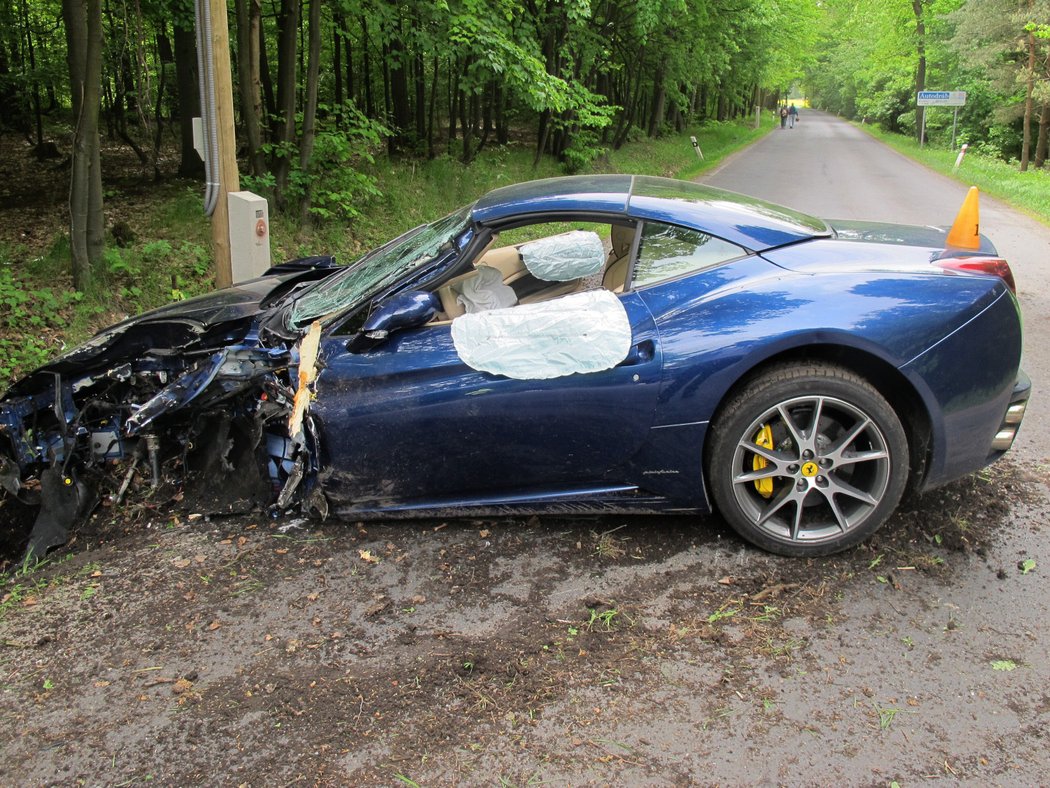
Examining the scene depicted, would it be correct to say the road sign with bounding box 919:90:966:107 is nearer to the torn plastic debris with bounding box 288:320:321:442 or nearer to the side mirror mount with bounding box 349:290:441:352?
the side mirror mount with bounding box 349:290:441:352

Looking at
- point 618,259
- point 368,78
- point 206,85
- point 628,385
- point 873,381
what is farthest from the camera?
point 368,78

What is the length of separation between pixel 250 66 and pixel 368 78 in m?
8.52

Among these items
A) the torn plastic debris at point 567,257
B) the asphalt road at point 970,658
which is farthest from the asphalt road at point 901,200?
the torn plastic debris at point 567,257

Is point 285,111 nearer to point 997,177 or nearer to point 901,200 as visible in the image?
point 901,200

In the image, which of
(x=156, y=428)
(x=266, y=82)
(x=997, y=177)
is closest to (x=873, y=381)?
(x=156, y=428)

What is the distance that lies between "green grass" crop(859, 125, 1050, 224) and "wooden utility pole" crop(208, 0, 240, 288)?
1430cm

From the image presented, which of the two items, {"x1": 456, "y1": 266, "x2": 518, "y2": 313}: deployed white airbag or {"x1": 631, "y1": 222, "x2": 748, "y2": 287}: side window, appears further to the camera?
{"x1": 456, "y1": 266, "x2": 518, "y2": 313}: deployed white airbag

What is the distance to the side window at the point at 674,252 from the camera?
3.48 metres

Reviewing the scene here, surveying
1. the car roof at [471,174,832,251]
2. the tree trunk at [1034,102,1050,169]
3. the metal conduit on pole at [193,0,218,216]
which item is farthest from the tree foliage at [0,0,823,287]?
the tree trunk at [1034,102,1050,169]

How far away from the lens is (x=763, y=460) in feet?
11.1

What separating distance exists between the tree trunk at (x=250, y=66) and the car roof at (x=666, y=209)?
6.68 meters

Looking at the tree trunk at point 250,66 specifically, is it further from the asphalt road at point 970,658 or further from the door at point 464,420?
the asphalt road at point 970,658

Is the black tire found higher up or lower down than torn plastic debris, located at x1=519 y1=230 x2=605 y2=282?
lower down

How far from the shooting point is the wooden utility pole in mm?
6094
